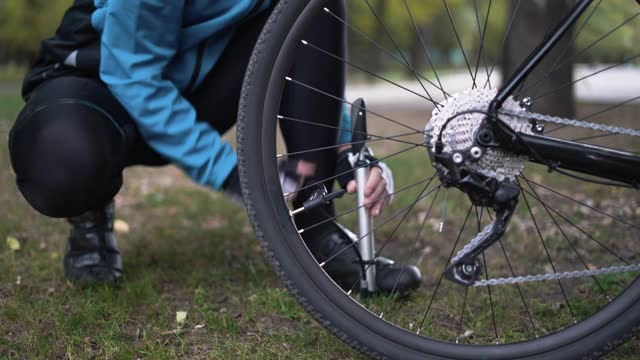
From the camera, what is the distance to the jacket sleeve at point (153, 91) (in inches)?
64.8

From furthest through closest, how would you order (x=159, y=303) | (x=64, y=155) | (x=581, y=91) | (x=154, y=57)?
(x=581, y=91) < (x=159, y=303) < (x=154, y=57) < (x=64, y=155)

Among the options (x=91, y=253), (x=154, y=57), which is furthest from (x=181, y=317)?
(x=154, y=57)

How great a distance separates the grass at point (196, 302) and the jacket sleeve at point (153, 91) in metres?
0.39

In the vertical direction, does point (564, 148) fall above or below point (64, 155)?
above

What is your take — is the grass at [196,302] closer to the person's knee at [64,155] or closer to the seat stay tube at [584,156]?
the person's knee at [64,155]

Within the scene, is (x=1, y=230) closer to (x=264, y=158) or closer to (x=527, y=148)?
(x=264, y=158)

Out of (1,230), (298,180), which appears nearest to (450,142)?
(298,180)

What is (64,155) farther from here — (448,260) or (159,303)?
(448,260)

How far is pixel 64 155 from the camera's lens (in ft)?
5.26

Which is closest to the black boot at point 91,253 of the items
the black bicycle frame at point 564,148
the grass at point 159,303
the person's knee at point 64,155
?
the grass at point 159,303

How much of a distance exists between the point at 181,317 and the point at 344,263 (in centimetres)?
46

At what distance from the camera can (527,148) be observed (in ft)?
4.27

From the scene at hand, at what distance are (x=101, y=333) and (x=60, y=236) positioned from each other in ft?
3.43

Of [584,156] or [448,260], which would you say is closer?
[584,156]
